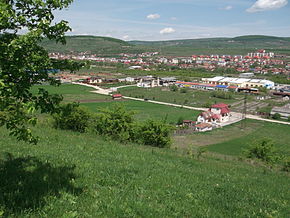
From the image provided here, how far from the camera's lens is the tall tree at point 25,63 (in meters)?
3.97

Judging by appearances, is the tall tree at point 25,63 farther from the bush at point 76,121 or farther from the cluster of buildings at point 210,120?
the cluster of buildings at point 210,120

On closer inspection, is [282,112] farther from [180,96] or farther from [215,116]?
[180,96]

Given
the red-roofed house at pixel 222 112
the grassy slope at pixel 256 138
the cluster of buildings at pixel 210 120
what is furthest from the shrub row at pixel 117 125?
the red-roofed house at pixel 222 112

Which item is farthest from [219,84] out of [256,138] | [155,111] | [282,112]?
[256,138]

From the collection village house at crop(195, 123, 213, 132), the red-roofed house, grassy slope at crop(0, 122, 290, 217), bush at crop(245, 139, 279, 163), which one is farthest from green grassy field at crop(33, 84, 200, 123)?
grassy slope at crop(0, 122, 290, 217)

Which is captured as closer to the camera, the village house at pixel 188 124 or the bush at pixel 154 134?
the bush at pixel 154 134

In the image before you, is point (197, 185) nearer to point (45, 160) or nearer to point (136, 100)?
point (45, 160)

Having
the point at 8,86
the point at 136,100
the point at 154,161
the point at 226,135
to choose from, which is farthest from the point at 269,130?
the point at 8,86

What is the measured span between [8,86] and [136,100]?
70.2 m

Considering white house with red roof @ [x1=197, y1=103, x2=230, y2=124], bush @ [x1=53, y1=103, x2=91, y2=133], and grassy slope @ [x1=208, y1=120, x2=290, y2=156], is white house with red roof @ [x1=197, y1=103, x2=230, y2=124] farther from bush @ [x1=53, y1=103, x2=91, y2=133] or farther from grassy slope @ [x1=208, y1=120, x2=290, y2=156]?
bush @ [x1=53, y1=103, x2=91, y2=133]

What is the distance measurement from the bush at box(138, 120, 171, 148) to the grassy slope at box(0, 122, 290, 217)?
13613mm

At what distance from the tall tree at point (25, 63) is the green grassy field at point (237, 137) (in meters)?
31.0

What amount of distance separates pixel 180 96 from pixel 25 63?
7971 centimetres

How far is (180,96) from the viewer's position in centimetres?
8281
